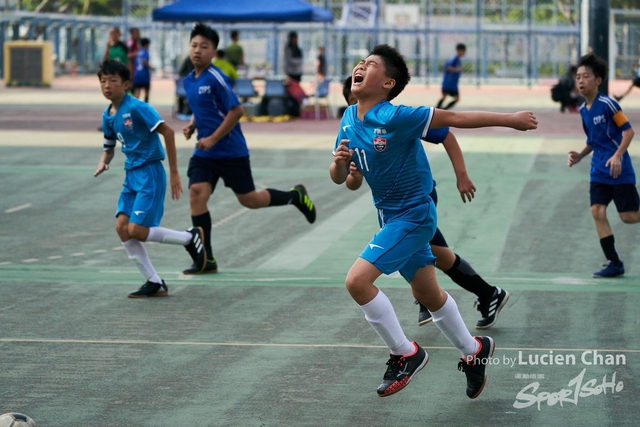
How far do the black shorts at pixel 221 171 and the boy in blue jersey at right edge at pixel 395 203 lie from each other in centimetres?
350

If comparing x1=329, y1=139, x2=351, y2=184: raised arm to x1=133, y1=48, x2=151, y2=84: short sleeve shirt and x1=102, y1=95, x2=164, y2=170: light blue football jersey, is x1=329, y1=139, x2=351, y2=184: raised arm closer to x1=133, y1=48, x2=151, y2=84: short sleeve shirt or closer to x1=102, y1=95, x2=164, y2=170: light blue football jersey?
x1=102, y1=95, x2=164, y2=170: light blue football jersey

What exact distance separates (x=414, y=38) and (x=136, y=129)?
4334 cm

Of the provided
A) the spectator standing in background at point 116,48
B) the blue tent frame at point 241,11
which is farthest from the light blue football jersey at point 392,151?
the blue tent frame at point 241,11

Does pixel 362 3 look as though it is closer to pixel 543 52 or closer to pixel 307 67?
pixel 307 67

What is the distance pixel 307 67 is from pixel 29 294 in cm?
4238

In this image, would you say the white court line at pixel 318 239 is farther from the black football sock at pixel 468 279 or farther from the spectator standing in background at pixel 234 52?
the spectator standing in background at pixel 234 52

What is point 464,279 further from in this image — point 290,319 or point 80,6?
point 80,6

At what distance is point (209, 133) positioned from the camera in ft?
28.7

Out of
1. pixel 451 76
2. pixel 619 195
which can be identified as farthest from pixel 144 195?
pixel 451 76

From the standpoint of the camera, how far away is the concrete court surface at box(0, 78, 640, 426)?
5.17 metres

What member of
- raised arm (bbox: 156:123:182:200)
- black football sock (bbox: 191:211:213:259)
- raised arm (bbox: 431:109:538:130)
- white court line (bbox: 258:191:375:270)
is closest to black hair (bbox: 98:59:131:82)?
raised arm (bbox: 156:123:182:200)

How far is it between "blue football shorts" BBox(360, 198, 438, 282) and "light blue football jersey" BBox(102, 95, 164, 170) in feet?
9.53

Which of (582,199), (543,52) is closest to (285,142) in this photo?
(582,199)

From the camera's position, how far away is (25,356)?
6113mm
